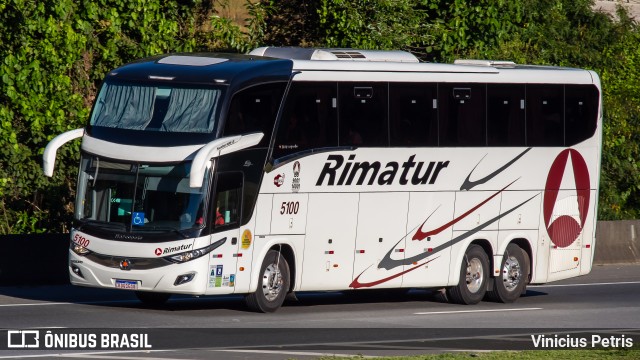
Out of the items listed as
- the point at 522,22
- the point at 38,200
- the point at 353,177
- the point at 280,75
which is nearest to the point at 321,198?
the point at 353,177

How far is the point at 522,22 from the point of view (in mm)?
35219

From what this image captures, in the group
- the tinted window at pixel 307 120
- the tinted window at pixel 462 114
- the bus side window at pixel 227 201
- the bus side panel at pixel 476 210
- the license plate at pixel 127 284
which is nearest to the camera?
the license plate at pixel 127 284

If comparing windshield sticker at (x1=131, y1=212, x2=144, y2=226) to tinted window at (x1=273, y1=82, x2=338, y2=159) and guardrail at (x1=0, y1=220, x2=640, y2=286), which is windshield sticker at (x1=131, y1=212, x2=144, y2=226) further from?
guardrail at (x1=0, y1=220, x2=640, y2=286)

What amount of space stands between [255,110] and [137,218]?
2.28m

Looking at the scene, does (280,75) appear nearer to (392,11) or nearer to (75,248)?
(75,248)

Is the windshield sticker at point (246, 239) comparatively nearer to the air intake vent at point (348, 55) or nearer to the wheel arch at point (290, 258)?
the wheel arch at point (290, 258)

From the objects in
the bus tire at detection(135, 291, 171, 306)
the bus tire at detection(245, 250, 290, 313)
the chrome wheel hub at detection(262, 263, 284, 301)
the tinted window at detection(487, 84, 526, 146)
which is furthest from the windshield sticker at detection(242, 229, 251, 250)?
the tinted window at detection(487, 84, 526, 146)

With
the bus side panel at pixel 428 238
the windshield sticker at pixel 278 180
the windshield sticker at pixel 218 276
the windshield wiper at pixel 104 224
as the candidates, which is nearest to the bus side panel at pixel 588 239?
the bus side panel at pixel 428 238

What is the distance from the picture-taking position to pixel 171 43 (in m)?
28.9

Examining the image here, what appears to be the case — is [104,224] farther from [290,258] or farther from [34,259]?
[34,259]

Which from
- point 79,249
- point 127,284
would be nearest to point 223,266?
point 127,284

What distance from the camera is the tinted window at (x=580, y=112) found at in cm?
2369

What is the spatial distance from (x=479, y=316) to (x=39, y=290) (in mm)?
7585

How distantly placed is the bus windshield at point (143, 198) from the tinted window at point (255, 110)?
98cm
